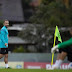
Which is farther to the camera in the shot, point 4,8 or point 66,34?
point 4,8

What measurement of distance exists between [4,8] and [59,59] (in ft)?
99.7

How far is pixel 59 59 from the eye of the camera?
7.88m

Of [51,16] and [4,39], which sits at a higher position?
[51,16]

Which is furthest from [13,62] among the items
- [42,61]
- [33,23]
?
[33,23]

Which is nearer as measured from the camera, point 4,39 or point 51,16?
point 4,39

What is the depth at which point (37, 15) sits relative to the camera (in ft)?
97.7

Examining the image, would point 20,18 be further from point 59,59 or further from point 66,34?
point 59,59

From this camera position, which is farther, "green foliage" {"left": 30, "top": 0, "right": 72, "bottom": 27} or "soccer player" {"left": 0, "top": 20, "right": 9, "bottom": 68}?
"green foliage" {"left": 30, "top": 0, "right": 72, "bottom": 27}

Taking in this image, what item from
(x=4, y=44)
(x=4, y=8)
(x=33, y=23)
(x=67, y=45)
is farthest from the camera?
(x=4, y=8)

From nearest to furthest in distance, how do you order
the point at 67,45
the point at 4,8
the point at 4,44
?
the point at 67,45 < the point at 4,44 < the point at 4,8

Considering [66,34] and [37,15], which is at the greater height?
[37,15]

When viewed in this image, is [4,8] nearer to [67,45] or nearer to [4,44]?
[4,44]

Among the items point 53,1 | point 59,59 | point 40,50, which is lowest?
point 40,50

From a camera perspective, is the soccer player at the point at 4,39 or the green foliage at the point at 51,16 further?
the green foliage at the point at 51,16
